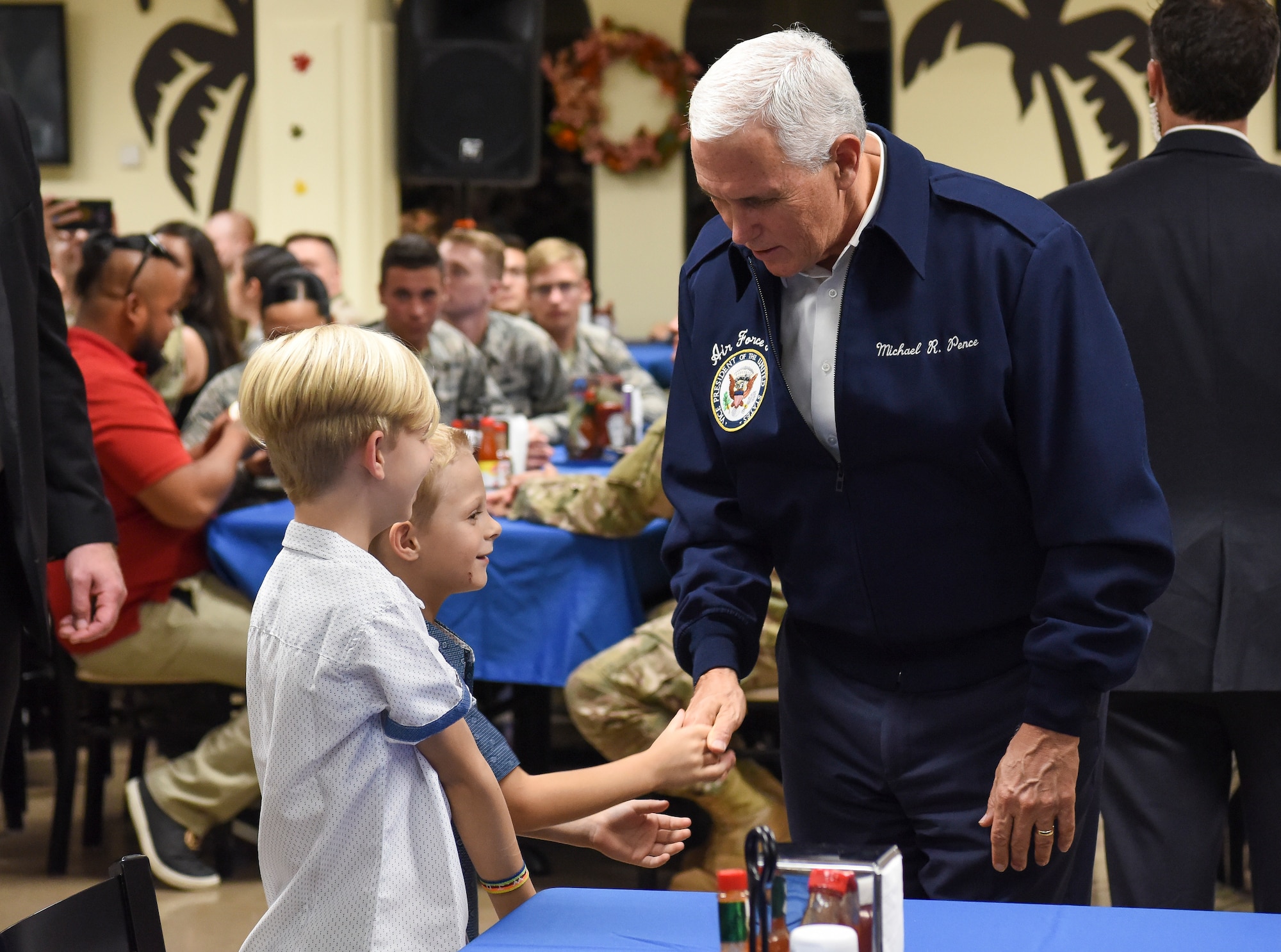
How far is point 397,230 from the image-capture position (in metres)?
9.02

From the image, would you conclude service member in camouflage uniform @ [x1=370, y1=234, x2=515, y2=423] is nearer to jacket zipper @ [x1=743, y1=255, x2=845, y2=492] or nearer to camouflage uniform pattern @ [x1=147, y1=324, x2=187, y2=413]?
camouflage uniform pattern @ [x1=147, y1=324, x2=187, y2=413]

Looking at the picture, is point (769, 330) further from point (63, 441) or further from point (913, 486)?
point (63, 441)

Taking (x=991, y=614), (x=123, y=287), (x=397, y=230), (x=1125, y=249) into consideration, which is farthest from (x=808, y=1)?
(x=991, y=614)

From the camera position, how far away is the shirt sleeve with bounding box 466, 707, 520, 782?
1497mm

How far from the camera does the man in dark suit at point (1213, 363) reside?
78.4 inches

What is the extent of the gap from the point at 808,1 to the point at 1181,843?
8934 millimetres

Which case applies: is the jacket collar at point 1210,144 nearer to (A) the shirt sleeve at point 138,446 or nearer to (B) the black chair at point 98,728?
(A) the shirt sleeve at point 138,446

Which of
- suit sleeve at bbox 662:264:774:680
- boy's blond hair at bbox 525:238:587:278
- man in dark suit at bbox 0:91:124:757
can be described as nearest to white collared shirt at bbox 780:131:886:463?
suit sleeve at bbox 662:264:774:680

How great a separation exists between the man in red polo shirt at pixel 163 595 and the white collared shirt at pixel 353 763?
2131mm

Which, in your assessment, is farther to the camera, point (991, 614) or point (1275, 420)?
point (1275, 420)

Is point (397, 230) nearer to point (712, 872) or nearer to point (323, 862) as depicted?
point (712, 872)

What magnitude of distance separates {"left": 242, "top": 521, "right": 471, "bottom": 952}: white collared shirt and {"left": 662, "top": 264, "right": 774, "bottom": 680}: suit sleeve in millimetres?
468

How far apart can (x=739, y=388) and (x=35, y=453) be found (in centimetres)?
97

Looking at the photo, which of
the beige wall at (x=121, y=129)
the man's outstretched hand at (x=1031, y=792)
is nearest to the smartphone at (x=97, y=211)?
the beige wall at (x=121, y=129)
